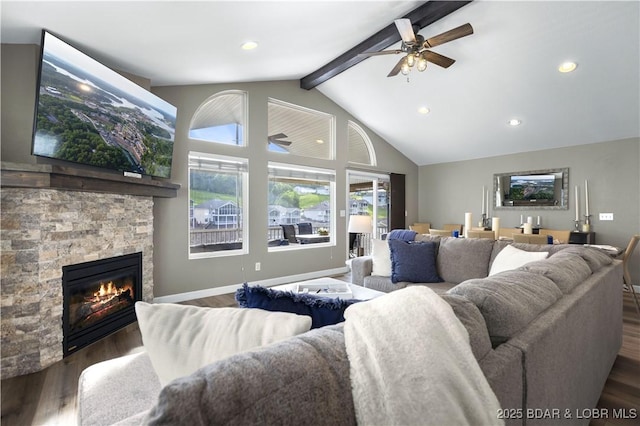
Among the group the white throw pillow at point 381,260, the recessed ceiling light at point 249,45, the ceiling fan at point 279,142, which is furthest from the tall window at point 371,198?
the recessed ceiling light at point 249,45

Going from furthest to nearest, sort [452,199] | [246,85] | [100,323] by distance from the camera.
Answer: [452,199] → [246,85] → [100,323]

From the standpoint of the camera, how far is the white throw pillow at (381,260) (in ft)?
11.2

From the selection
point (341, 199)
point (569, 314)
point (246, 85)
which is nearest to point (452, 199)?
point (341, 199)

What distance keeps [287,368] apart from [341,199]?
17.1 feet

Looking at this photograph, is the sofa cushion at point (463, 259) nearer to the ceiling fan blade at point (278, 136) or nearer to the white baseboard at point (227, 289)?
the white baseboard at point (227, 289)

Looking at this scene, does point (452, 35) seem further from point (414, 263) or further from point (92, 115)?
point (92, 115)

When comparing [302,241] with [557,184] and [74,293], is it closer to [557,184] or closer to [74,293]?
[74,293]

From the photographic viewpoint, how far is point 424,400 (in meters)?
0.61

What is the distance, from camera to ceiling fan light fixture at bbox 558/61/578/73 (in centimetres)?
367

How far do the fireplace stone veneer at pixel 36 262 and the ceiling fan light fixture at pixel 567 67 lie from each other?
518 cm

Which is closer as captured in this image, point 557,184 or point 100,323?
point 100,323

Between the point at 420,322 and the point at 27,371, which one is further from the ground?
A: the point at 420,322

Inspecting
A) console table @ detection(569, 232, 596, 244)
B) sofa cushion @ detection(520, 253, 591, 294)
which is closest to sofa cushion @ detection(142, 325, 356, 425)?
→ sofa cushion @ detection(520, 253, 591, 294)

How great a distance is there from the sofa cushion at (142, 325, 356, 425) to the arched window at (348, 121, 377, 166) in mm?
5447
